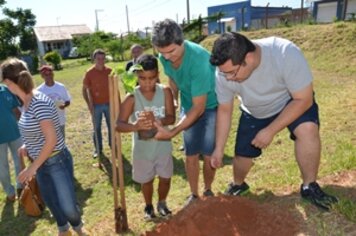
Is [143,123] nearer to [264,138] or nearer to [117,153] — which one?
[117,153]

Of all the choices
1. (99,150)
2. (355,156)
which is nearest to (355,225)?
(355,156)

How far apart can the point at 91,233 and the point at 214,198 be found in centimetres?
169

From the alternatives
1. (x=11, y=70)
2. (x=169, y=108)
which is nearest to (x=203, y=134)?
(x=169, y=108)

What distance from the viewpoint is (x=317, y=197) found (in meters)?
3.38

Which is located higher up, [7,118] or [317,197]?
[7,118]

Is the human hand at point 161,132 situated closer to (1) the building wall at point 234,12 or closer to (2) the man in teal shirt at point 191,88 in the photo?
(2) the man in teal shirt at point 191,88

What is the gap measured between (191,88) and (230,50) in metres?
0.87

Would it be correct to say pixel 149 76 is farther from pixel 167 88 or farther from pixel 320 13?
pixel 320 13

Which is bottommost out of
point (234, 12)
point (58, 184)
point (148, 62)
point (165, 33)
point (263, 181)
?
point (263, 181)

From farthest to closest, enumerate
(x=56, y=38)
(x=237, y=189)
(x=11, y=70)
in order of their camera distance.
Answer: (x=56, y=38) < (x=237, y=189) < (x=11, y=70)

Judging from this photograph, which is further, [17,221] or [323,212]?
[17,221]

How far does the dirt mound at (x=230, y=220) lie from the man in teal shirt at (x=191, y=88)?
0.75 meters

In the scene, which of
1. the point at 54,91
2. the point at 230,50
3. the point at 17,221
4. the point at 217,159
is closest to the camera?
the point at 230,50

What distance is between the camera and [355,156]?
4.79 m
